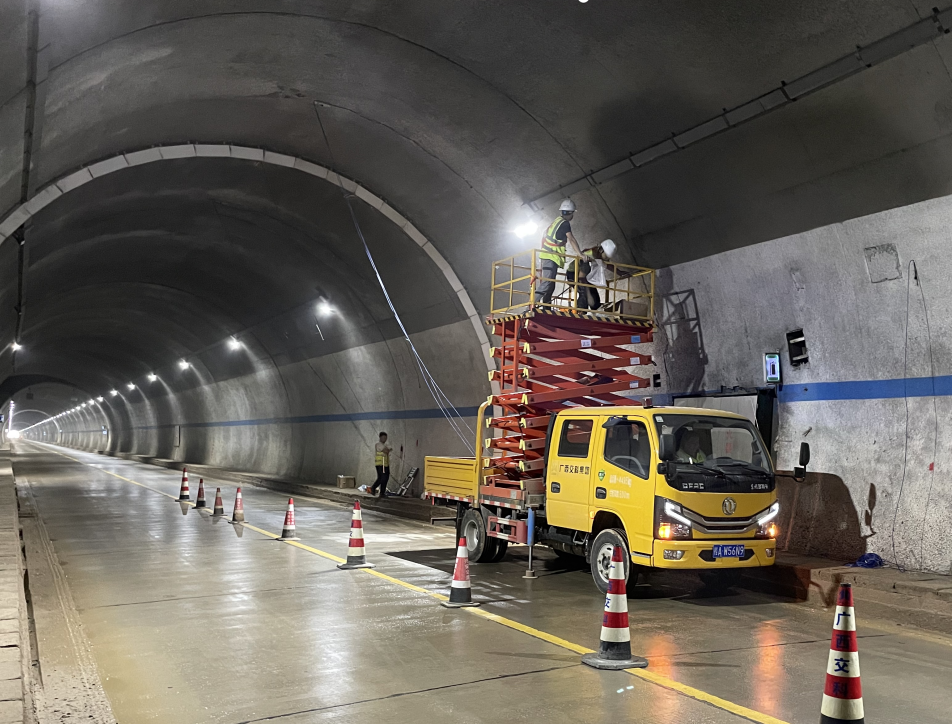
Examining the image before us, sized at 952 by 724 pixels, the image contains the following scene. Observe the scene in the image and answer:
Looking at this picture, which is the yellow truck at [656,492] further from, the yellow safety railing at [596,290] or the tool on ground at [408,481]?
the tool on ground at [408,481]

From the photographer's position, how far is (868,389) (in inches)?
434

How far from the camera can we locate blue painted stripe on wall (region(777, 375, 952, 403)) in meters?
10.2

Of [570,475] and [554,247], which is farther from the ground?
[554,247]

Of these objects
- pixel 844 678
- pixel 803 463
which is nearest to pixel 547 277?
pixel 803 463

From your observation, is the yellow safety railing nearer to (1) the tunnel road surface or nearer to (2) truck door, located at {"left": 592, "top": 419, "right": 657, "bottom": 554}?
(2) truck door, located at {"left": 592, "top": 419, "right": 657, "bottom": 554}

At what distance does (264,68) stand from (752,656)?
37.0ft

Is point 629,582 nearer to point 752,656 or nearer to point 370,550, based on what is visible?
point 752,656

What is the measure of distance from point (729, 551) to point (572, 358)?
454cm

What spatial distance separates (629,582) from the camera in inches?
401

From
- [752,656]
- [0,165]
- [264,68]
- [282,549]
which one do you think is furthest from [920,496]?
[0,165]

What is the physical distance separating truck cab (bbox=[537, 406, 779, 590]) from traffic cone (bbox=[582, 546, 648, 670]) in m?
2.59

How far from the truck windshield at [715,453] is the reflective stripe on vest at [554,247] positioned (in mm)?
4033

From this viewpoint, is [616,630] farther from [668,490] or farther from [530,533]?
[530,533]

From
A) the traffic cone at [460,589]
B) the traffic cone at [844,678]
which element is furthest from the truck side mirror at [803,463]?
the traffic cone at [844,678]
